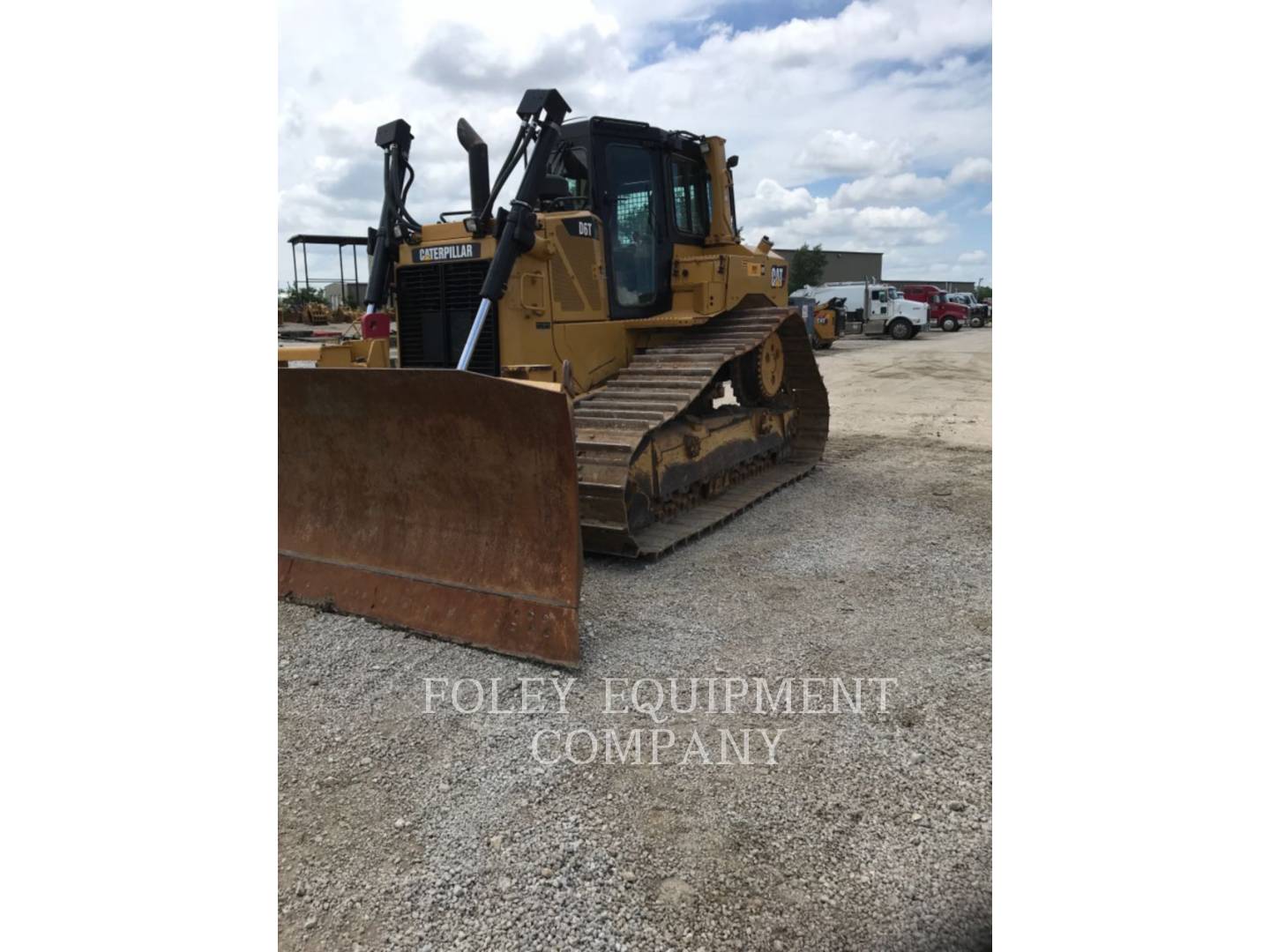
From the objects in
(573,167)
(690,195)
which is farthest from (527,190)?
(690,195)

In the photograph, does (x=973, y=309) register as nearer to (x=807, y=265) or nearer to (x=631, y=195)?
(x=807, y=265)

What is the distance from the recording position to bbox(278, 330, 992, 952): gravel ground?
7.08 ft

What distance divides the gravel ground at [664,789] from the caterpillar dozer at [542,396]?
1.14ft

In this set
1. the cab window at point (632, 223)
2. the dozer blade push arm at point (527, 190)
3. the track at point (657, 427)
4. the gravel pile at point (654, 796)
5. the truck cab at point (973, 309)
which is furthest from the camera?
the truck cab at point (973, 309)

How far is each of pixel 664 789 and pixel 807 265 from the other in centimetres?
3894

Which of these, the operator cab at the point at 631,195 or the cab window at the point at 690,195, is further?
the cab window at the point at 690,195

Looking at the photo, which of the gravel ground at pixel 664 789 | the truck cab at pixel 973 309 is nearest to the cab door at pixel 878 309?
the truck cab at pixel 973 309

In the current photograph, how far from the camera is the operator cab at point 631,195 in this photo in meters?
5.93

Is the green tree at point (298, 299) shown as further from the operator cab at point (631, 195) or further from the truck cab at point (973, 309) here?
the truck cab at point (973, 309)

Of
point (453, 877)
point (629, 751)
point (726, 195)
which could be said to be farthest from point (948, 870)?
point (726, 195)

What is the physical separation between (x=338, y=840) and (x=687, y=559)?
2.80 meters

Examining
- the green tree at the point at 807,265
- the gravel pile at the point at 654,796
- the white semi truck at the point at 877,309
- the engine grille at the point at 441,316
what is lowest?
the gravel pile at the point at 654,796

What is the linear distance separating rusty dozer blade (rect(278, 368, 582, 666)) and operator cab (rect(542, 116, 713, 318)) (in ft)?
7.47

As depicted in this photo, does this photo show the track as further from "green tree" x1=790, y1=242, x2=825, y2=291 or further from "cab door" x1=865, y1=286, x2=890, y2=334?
"green tree" x1=790, y1=242, x2=825, y2=291
